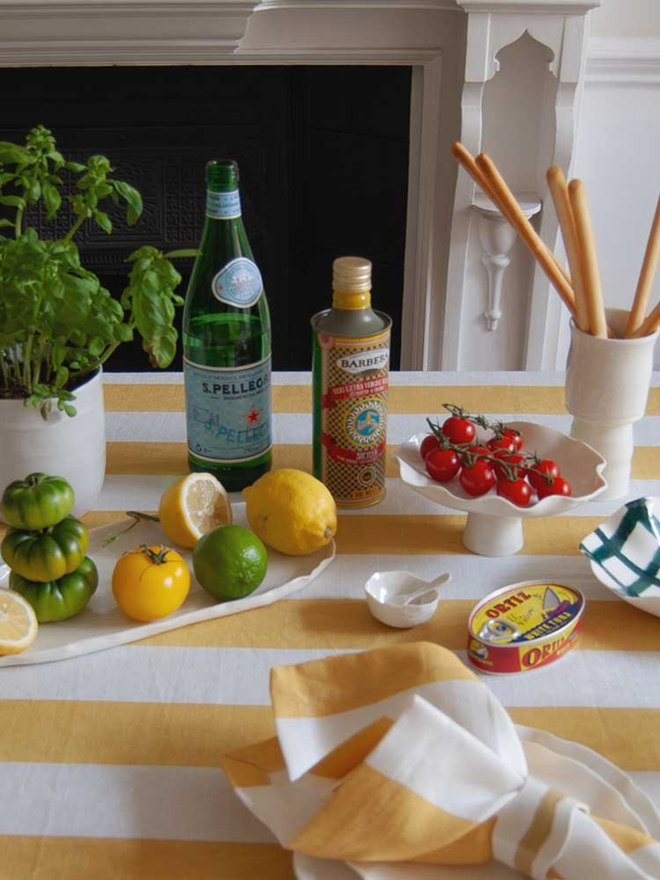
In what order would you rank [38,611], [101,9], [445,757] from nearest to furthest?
[445,757]
[38,611]
[101,9]

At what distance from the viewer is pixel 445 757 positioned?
63 centimetres

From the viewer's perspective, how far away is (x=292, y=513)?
95 centimetres

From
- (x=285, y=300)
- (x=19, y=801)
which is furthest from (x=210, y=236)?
(x=285, y=300)

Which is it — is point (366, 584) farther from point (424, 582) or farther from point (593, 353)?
point (593, 353)

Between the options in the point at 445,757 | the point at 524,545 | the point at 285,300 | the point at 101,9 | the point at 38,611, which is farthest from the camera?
the point at 285,300

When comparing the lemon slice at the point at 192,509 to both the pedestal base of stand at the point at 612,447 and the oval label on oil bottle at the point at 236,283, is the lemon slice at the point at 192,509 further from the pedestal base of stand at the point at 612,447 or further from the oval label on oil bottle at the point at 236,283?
the pedestal base of stand at the point at 612,447

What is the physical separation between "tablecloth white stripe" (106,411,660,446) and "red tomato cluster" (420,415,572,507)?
203mm

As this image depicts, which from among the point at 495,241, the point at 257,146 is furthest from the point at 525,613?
the point at 257,146

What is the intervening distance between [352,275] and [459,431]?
0.60 ft

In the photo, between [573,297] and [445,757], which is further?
[573,297]

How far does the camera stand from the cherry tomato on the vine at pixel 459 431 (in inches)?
39.9

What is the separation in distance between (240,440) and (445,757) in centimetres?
50

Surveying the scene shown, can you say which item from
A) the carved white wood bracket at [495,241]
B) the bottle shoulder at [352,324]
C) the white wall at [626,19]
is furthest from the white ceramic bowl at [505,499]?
the white wall at [626,19]

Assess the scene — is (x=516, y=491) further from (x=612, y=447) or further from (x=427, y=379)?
(x=427, y=379)
